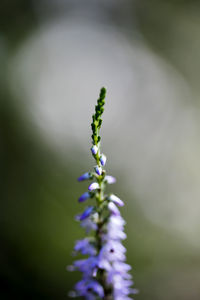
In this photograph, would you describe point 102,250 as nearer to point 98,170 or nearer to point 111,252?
point 111,252

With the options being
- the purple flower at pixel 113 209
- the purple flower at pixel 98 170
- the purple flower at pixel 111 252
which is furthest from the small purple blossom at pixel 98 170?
the purple flower at pixel 111 252

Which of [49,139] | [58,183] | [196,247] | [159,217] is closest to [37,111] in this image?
[49,139]

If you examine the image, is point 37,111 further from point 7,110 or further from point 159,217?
point 159,217

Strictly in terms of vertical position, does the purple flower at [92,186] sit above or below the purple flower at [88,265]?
above

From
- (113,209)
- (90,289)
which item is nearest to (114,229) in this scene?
(113,209)

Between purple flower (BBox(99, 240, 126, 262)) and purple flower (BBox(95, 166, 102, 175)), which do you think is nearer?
purple flower (BBox(95, 166, 102, 175))

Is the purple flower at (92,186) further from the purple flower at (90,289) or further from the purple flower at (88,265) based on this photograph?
the purple flower at (90,289)

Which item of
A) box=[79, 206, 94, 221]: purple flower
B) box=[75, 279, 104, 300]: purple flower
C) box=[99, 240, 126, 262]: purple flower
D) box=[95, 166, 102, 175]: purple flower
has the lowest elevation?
box=[75, 279, 104, 300]: purple flower

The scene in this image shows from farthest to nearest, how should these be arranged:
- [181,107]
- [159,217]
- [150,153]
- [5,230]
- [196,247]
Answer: [181,107]
[150,153]
[159,217]
[196,247]
[5,230]

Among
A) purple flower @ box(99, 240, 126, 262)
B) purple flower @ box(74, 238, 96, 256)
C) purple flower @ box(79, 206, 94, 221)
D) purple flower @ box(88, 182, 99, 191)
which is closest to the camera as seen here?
purple flower @ box(88, 182, 99, 191)

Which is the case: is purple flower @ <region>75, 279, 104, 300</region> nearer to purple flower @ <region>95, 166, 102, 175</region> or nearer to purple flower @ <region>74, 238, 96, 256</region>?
purple flower @ <region>74, 238, 96, 256</region>

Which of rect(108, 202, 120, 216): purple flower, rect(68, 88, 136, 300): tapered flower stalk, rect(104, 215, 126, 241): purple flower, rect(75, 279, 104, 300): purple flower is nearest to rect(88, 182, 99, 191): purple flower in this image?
rect(68, 88, 136, 300): tapered flower stalk
